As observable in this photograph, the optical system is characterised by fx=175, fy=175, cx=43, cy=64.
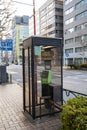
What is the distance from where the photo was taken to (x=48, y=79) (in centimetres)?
591

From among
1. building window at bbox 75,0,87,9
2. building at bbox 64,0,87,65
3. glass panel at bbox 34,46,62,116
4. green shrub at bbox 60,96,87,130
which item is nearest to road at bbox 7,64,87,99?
glass panel at bbox 34,46,62,116

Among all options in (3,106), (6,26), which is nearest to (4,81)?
(6,26)

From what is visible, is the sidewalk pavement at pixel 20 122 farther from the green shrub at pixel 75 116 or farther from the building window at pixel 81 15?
the building window at pixel 81 15

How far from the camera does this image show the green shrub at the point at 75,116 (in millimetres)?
2857

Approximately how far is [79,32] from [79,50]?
16.6 feet

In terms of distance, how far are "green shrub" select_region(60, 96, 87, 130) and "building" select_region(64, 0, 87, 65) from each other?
40.6 metres

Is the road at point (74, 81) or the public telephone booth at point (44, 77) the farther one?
the road at point (74, 81)

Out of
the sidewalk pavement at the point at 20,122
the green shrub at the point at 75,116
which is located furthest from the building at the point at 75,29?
the green shrub at the point at 75,116

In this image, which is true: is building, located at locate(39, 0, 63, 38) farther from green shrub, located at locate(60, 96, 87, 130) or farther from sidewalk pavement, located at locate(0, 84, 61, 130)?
green shrub, located at locate(60, 96, 87, 130)

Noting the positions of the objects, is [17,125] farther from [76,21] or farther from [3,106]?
[76,21]

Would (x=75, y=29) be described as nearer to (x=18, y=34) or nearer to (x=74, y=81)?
(x=74, y=81)

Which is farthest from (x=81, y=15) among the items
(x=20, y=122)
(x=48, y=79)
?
(x=20, y=122)

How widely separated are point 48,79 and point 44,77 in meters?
0.15

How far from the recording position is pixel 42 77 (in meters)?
5.93
